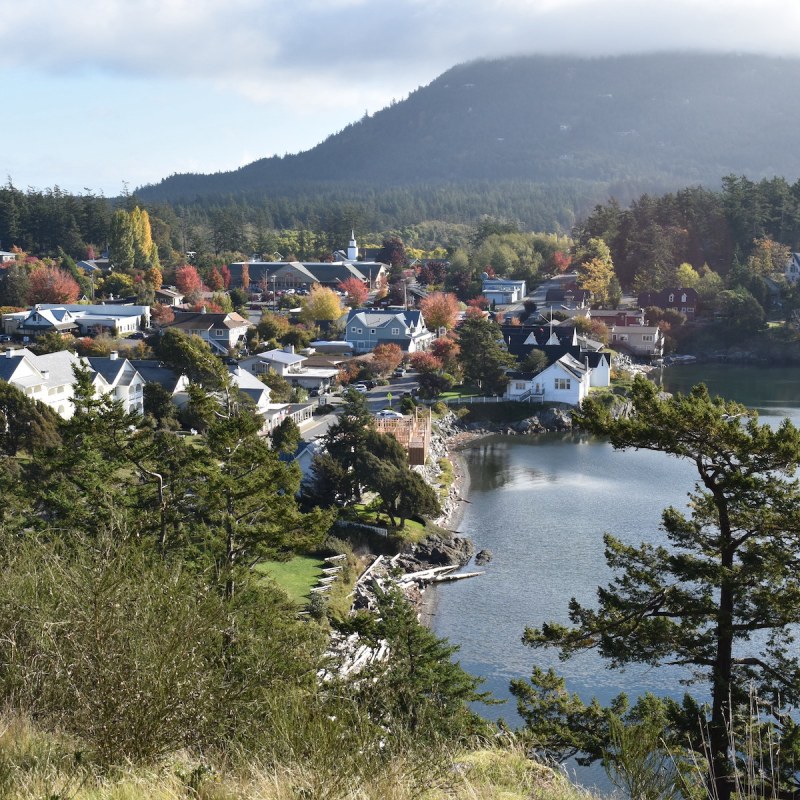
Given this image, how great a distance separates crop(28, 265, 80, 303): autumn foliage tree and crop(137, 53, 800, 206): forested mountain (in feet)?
170

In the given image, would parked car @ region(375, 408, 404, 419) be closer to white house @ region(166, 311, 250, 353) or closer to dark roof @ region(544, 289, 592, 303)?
white house @ region(166, 311, 250, 353)

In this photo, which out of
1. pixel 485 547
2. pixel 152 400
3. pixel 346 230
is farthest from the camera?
pixel 346 230

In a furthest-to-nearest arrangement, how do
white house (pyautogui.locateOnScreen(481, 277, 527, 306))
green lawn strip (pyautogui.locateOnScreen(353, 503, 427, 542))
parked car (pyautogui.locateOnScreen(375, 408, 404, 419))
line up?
white house (pyautogui.locateOnScreen(481, 277, 527, 306)), parked car (pyautogui.locateOnScreen(375, 408, 404, 419)), green lawn strip (pyautogui.locateOnScreen(353, 503, 427, 542))

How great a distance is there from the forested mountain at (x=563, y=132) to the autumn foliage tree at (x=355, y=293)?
154ft

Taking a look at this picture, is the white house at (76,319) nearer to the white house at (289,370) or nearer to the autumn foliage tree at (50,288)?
the autumn foliage tree at (50,288)

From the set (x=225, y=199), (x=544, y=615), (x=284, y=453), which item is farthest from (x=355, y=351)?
(x=225, y=199)

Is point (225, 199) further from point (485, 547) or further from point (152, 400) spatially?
point (485, 547)

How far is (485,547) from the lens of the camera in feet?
41.9

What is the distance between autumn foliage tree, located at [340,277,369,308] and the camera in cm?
3281

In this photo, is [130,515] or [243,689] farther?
[130,515]

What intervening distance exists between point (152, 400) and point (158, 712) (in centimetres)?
1430

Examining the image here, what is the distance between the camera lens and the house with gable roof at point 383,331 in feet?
85.0

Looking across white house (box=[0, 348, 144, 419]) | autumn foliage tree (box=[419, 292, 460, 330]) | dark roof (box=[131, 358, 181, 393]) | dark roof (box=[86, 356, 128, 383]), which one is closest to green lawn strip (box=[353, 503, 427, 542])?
white house (box=[0, 348, 144, 419])

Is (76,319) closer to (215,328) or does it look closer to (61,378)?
(215,328)
